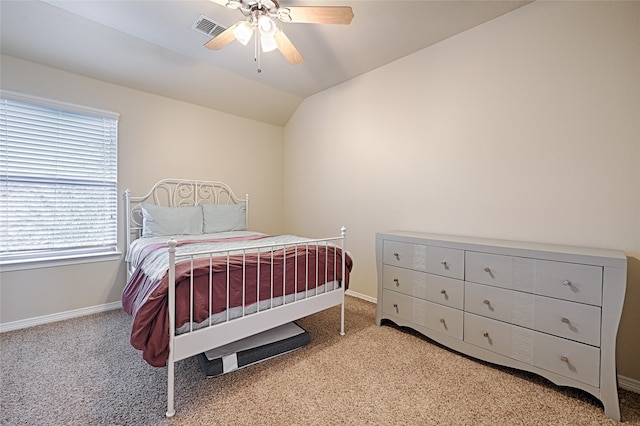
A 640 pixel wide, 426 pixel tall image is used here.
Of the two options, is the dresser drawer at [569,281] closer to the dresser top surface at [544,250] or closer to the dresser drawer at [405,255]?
the dresser top surface at [544,250]

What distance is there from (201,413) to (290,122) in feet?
12.2

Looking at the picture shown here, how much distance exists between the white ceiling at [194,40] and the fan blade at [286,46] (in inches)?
14.1

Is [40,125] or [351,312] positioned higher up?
[40,125]

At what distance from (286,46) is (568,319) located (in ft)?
8.32

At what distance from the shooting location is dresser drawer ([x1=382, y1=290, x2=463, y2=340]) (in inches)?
81.7

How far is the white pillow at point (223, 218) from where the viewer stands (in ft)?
10.8

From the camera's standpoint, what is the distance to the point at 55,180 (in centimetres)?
263

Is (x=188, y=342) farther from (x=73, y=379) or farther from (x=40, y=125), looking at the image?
(x=40, y=125)

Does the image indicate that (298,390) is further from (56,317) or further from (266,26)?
(56,317)

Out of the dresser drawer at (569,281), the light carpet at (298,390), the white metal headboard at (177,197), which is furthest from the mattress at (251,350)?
the white metal headboard at (177,197)

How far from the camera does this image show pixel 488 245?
192 cm

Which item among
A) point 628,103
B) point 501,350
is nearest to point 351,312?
point 501,350

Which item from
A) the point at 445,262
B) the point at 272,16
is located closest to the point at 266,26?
the point at 272,16

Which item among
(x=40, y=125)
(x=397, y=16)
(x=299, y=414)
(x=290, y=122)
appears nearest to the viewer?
(x=299, y=414)
